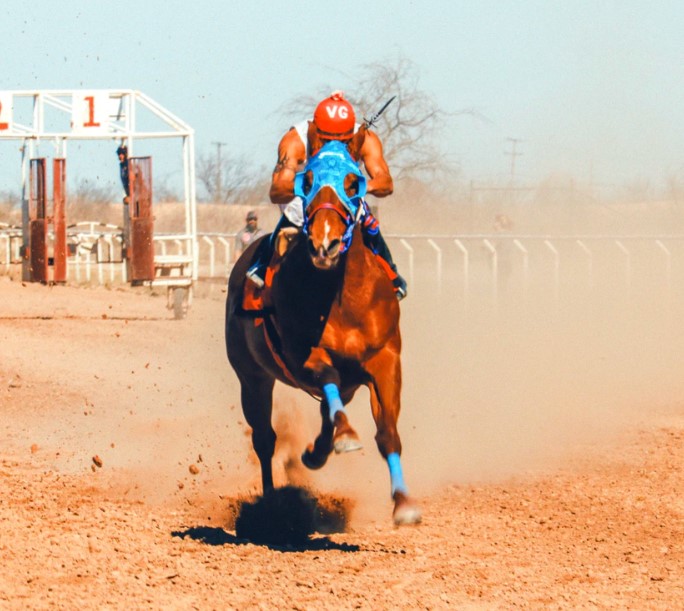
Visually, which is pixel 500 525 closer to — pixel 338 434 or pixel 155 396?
pixel 338 434

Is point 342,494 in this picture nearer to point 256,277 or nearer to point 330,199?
point 256,277

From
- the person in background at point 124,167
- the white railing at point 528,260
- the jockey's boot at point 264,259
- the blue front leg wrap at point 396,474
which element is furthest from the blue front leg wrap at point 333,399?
the white railing at point 528,260

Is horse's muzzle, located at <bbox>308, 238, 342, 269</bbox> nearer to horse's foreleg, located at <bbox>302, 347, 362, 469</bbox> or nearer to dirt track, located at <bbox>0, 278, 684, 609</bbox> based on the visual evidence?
horse's foreleg, located at <bbox>302, 347, 362, 469</bbox>

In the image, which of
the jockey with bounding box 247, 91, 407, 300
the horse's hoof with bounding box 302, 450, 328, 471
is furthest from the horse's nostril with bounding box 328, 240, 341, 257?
the horse's hoof with bounding box 302, 450, 328, 471

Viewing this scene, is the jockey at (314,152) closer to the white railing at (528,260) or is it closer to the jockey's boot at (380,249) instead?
the jockey's boot at (380,249)

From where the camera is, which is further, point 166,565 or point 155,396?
point 155,396

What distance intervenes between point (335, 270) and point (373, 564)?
58.6 inches

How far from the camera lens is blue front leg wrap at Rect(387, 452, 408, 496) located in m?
5.96

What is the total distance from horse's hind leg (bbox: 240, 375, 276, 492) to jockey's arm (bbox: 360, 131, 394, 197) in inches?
81.5

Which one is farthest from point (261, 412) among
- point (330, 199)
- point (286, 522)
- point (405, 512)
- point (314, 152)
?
point (330, 199)

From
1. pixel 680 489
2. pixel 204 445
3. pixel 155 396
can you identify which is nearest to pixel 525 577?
pixel 680 489

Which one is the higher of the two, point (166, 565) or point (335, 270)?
point (335, 270)

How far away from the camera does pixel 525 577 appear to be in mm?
5703

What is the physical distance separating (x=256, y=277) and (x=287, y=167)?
0.88 m
